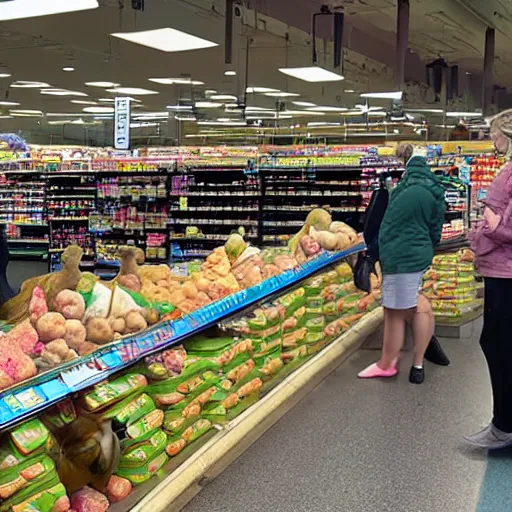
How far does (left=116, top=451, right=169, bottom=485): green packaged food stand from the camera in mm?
2527

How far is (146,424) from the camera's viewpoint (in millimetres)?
2596

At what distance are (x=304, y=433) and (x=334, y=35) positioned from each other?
5984 mm

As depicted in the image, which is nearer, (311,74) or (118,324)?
(118,324)

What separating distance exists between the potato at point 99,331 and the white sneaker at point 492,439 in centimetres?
199

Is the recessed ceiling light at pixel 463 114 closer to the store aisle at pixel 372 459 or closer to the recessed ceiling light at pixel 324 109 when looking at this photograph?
the recessed ceiling light at pixel 324 109

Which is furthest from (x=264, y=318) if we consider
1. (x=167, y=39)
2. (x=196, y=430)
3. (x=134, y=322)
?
(x=167, y=39)

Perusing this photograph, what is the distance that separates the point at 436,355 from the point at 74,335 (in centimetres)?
337

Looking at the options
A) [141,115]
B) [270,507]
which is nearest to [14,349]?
[270,507]

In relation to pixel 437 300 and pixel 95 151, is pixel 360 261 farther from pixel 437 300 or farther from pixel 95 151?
pixel 95 151

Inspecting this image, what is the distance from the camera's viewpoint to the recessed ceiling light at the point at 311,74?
10.0 meters

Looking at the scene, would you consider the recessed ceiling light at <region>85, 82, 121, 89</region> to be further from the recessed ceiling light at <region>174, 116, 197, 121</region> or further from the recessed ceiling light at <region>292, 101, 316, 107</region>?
the recessed ceiling light at <region>292, 101, 316, 107</region>

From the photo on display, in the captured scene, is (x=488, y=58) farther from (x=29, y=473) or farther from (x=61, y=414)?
(x=29, y=473)

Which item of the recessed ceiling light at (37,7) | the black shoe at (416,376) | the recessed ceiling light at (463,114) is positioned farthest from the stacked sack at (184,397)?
the recessed ceiling light at (463,114)

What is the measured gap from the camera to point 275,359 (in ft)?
12.6
